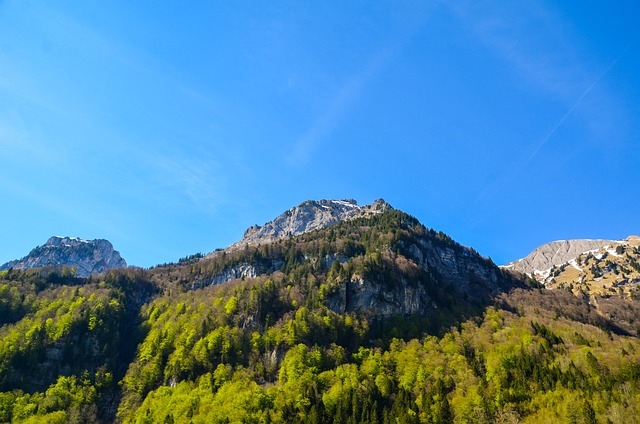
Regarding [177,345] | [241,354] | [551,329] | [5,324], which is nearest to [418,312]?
[551,329]

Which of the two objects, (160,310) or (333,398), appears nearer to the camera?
(333,398)

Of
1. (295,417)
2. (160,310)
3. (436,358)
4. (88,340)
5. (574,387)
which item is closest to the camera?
(574,387)

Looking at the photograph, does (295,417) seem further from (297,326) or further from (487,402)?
(487,402)

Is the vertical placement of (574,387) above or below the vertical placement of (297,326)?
below

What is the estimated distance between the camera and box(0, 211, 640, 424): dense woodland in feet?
357

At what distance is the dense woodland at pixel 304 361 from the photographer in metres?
109

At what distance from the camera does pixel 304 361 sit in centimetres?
13638

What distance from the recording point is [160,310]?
198500mm

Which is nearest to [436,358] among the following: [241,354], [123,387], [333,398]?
[333,398]

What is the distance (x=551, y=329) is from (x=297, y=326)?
10261cm

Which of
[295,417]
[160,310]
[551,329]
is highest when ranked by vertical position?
[160,310]

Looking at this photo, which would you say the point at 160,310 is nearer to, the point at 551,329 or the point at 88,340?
the point at 88,340

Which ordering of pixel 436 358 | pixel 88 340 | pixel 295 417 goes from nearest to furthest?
1. pixel 295 417
2. pixel 436 358
3. pixel 88 340

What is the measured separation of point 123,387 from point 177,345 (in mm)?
22630
